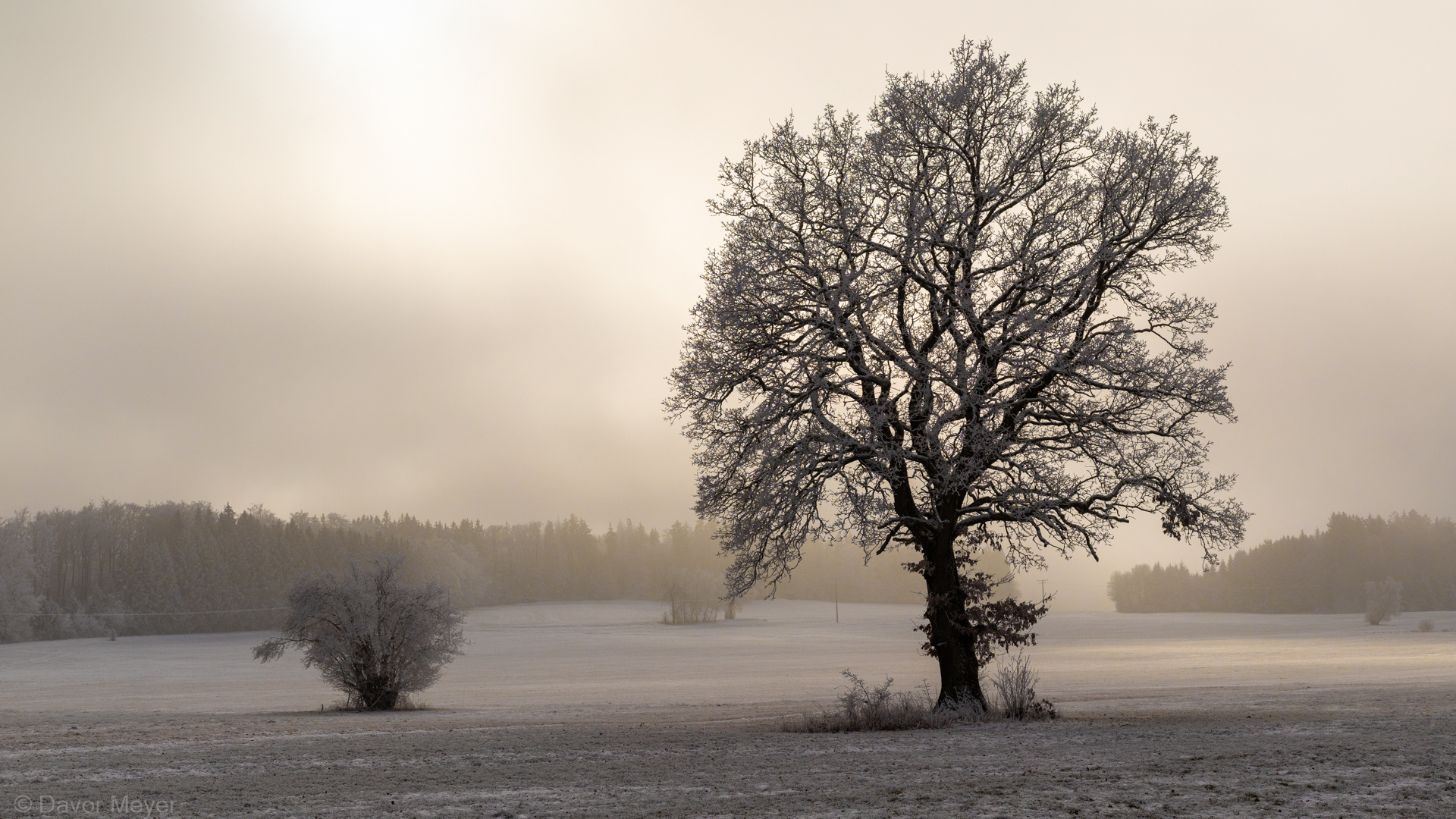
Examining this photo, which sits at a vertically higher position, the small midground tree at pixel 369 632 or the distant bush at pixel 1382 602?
the small midground tree at pixel 369 632

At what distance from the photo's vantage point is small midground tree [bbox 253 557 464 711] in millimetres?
23188

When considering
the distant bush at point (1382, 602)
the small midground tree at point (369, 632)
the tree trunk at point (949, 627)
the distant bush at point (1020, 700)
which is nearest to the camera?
the distant bush at point (1020, 700)

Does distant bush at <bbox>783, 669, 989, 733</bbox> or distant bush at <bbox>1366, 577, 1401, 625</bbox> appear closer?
distant bush at <bbox>783, 669, 989, 733</bbox>

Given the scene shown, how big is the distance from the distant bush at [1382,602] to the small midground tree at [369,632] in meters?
99.7

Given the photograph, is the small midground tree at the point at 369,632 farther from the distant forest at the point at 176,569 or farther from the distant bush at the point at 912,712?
the distant forest at the point at 176,569

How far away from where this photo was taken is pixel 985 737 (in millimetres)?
12688

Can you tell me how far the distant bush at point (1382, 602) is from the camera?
91875 mm

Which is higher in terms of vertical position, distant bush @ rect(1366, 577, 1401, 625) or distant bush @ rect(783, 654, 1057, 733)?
distant bush @ rect(783, 654, 1057, 733)

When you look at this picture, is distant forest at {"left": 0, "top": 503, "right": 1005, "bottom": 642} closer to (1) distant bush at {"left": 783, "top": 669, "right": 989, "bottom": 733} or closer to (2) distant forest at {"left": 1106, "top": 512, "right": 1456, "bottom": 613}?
(1) distant bush at {"left": 783, "top": 669, "right": 989, "bottom": 733}

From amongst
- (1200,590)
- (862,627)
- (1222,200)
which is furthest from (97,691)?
(1200,590)

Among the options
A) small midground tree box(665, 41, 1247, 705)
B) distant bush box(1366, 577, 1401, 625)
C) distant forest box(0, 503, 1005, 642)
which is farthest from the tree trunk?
distant bush box(1366, 577, 1401, 625)

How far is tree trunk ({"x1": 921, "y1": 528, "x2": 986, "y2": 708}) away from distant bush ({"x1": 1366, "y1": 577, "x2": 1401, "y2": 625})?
321ft

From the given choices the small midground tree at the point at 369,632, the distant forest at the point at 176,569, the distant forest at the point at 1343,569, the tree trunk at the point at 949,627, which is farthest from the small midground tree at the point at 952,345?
the distant forest at the point at 1343,569

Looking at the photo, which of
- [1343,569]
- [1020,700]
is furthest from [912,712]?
[1343,569]
